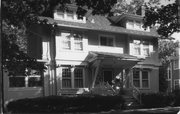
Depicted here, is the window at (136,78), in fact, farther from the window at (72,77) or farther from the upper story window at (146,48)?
the window at (72,77)

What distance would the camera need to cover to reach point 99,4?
619 inches

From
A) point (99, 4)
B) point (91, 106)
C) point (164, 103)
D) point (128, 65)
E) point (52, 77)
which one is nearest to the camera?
point (99, 4)

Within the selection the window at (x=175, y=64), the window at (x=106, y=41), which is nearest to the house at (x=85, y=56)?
the window at (x=106, y=41)

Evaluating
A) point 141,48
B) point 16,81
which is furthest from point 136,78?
point 16,81

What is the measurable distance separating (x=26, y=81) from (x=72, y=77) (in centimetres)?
373

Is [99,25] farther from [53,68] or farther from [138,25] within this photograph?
[53,68]

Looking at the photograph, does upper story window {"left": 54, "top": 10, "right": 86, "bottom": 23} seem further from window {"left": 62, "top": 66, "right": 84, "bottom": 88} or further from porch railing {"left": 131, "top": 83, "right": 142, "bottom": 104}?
porch railing {"left": 131, "top": 83, "right": 142, "bottom": 104}

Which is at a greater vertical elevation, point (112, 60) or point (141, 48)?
point (141, 48)

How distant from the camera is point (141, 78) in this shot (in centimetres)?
2983

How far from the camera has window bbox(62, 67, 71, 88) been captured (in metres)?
25.6

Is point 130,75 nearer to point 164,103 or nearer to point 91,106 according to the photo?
point 164,103

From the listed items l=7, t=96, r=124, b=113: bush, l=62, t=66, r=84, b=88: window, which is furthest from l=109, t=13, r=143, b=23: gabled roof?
l=7, t=96, r=124, b=113: bush

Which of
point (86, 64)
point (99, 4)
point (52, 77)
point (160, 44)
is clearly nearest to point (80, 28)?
point (86, 64)

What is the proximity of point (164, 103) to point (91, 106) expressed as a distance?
20.3 feet
